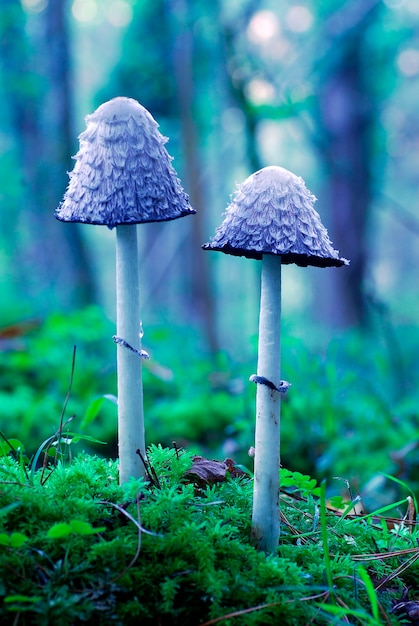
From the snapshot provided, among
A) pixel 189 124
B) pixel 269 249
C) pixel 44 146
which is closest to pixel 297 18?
pixel 44 146

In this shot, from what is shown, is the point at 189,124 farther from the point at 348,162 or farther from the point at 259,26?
the point at 259,26

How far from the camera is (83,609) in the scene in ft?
6.24

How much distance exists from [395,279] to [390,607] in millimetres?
37412

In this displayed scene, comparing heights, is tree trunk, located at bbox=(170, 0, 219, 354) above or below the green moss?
above

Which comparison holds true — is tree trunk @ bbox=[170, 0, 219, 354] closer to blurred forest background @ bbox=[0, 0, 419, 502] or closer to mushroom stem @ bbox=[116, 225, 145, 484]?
blurred forest background @ bbox=[0, 0, 419, 502]

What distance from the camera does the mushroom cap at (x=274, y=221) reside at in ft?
7.36

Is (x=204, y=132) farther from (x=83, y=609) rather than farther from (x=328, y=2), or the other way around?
(x=83, y=609)

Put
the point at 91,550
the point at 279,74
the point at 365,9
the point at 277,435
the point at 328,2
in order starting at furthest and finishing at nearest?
the point at 279,74
the point at 328,2
the point at 365,9
the point at 277,435
the point at 91,550

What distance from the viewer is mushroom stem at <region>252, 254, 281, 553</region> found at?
2.39 metres

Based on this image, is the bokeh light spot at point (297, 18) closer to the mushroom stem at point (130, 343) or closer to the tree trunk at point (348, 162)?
the tree trunk at point (348, 162)

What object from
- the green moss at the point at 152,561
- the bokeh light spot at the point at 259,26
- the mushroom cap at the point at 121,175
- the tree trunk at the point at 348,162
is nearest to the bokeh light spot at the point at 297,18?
the bokeh light spot at the point at 259,26

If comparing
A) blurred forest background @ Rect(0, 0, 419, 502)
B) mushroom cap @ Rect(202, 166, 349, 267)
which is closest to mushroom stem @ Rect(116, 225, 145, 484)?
mushroom cap @ Rect(202, 166, 349, 267)

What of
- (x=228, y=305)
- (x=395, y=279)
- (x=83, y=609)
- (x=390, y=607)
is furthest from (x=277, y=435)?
(x=395, y=279)

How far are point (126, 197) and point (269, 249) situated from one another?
0.62m
